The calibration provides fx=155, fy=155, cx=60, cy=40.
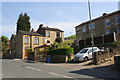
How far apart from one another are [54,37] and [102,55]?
3337 centimetres

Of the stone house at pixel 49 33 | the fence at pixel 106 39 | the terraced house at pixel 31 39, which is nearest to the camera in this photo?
the fence at pixel 106 39

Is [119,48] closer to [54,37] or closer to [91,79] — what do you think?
[91,79]

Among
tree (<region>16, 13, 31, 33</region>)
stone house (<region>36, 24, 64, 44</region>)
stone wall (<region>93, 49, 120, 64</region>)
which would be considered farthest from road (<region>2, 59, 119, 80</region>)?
tree (<region>16, 13, 31, 33</region>)

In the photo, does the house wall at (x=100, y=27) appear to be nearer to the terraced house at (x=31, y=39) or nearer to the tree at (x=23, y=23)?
the terraced house at (x=31, y=39)

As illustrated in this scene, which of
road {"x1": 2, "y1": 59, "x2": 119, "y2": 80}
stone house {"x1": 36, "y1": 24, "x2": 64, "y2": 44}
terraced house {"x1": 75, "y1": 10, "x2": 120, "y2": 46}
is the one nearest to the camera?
road {"x1": 2, "y1": 59, "x2": 119, "y2": 80}

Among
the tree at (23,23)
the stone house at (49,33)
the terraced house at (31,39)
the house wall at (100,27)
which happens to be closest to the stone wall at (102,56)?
the house wall at (100,27)

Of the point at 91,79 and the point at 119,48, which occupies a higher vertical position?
the point at 119,48

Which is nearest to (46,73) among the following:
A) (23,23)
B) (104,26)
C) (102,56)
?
(102,56)

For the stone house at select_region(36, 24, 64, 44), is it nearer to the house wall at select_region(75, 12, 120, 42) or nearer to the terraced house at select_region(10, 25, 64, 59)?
the terraced house at select_region(10, 25, 64, 59)

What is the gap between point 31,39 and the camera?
1773 inches

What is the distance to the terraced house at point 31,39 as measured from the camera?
144 feet

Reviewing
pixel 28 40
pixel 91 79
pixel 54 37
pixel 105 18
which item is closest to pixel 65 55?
pixel 91 79

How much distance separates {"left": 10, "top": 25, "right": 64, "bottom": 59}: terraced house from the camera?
144ft

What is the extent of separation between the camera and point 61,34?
2126 inches
